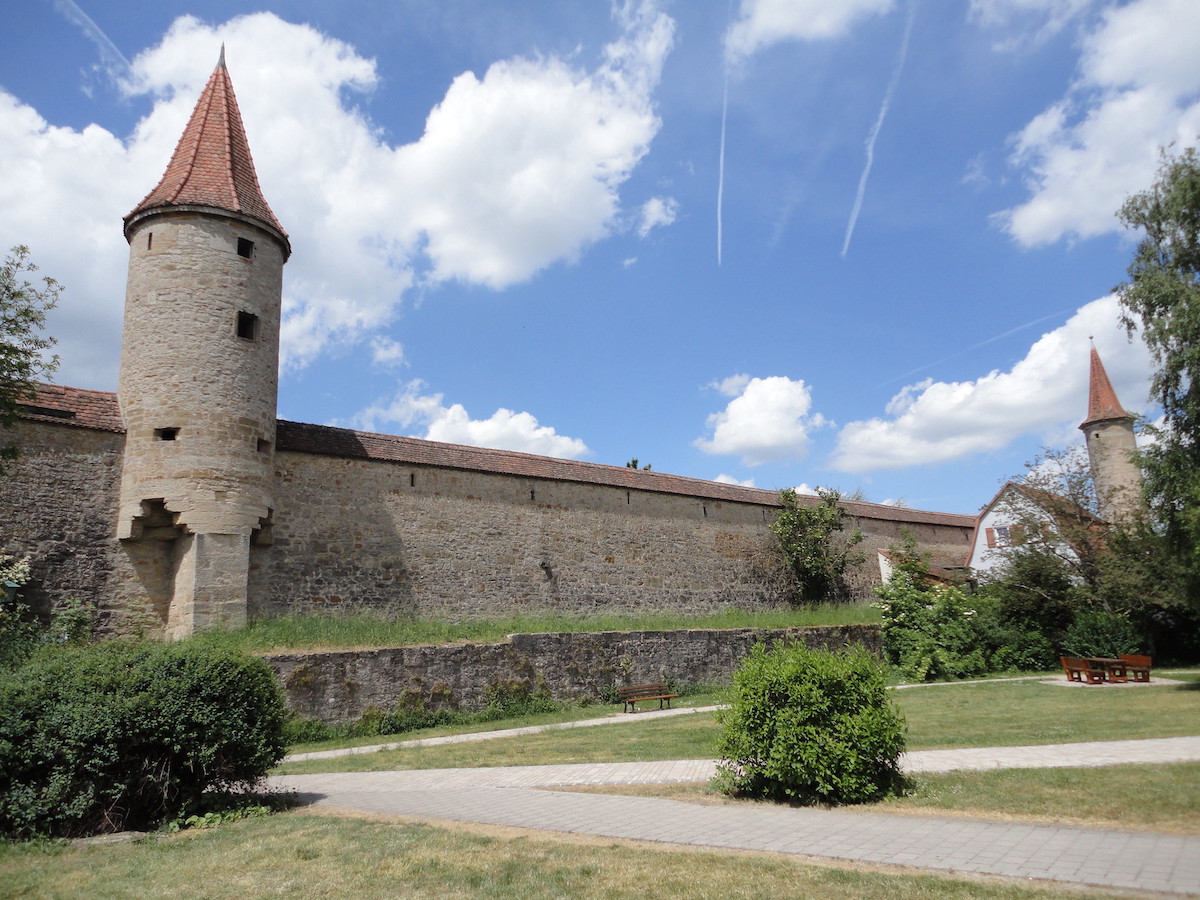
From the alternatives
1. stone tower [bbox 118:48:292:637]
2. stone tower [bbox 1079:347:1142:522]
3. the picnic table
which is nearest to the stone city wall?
stone tower [bbox 118:48:292:637]

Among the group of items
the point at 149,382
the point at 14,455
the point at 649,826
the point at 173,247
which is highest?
the point at 173,247

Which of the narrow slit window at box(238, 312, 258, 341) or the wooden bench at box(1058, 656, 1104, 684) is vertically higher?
the narrow slit window at box(238, 312, 258, 341)

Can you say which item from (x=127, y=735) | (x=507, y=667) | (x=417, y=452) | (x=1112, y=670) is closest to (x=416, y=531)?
(x=417, y=452)

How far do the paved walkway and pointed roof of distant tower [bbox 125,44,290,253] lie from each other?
12.6 meters

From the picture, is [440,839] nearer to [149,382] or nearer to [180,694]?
[180,694]

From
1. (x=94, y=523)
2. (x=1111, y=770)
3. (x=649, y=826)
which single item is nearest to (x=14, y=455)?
(x=94, y=523)

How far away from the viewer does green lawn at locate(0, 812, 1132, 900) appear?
522 cm

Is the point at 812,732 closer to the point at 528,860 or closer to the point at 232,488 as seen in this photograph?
the point at 528,860

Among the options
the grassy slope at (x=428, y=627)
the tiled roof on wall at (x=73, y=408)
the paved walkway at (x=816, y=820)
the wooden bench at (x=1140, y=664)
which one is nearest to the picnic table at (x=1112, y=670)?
the wooden bench at (x=1140, y=664)

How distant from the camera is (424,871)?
600cm

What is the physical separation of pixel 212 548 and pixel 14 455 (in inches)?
151

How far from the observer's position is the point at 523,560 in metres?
21.4

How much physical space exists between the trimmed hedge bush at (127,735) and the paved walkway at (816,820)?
1.35 metres

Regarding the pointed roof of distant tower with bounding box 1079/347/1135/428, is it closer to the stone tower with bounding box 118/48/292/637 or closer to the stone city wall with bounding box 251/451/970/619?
the stone city wall with bounding box 251/451/970/619
